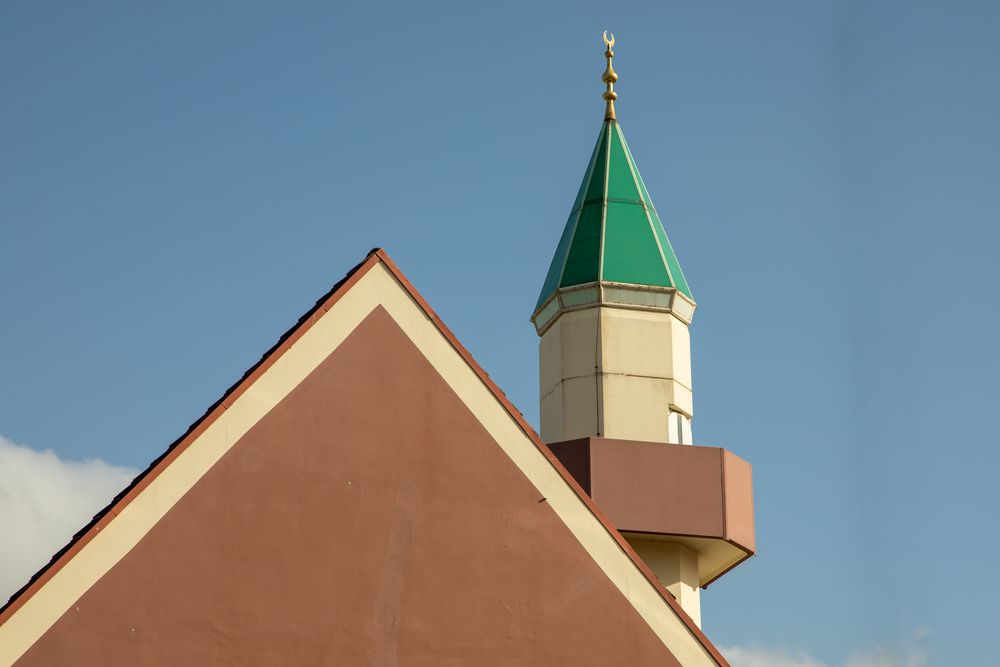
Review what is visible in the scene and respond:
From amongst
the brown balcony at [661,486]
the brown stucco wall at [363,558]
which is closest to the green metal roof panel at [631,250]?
the brown balcony at [661,486]

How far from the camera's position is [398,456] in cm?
1759

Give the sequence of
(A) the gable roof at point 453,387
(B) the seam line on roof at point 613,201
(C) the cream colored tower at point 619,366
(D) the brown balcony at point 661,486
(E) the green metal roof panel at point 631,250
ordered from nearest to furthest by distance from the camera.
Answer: (A) the gable roof at point 453,387
(D) the brown balcony at point 661,486
(C) the cream colored tower at point 619,366
(E) the green metal roof panel at point 631,250
(B) the seam line on roof at point 613,201

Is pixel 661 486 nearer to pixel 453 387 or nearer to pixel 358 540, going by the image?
pixel 453 387

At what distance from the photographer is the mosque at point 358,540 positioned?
640 inches

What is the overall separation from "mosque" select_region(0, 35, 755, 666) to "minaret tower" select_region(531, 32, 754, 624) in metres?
5.34

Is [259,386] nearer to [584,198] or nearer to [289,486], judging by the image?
[289,486]

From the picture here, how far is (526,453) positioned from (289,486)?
2.72m

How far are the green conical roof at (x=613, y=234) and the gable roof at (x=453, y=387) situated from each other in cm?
782

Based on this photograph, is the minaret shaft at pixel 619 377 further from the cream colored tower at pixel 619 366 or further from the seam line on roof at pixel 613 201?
the seam line on roof at pixel 613 201

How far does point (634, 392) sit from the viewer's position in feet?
81.2

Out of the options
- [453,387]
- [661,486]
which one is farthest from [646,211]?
[453,387]

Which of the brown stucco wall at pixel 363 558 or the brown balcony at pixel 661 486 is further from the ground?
the brown balcony at pixel 661 486

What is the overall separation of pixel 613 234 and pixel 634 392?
3.05 meters

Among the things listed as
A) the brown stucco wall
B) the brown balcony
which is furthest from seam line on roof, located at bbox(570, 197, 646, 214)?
the brown stucco wall
